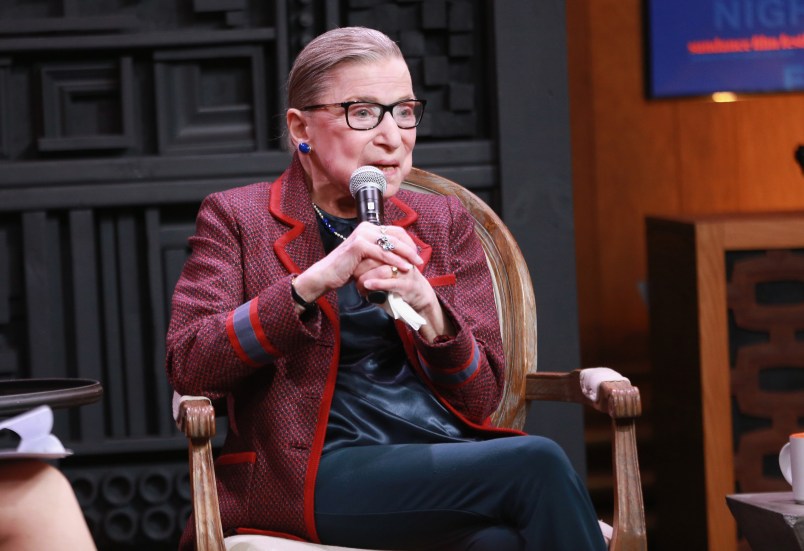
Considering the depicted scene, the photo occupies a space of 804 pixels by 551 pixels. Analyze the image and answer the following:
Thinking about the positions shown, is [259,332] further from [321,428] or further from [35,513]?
[35,513]

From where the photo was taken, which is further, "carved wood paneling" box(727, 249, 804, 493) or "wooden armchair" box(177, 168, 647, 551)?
"carved wood paneling" box(727, 249, 804, 493)

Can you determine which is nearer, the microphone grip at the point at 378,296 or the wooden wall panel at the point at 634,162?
the microphone grip at the point at 378,296

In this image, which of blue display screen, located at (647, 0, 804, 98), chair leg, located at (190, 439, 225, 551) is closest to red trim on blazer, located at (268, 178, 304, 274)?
chair leg, located at (190, 439, 225, 551)

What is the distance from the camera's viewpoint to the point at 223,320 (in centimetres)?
182

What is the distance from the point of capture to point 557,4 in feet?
9.27

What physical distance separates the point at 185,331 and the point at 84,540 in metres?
0.79

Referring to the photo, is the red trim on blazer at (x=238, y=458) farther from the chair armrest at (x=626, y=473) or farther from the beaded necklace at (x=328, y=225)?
the chair armrest at (x=626, y=473)

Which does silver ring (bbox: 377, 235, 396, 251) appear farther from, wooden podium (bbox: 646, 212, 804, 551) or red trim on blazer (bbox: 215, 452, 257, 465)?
wooden podium (bbox: 646, 212, 804, 551)

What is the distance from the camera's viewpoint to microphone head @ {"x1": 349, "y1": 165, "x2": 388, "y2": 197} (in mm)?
1831

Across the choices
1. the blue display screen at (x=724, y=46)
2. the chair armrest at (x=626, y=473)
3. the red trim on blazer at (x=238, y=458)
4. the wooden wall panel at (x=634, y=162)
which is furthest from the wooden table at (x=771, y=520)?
the blue display screen at (x=724, y=46)

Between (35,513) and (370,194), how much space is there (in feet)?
2.77

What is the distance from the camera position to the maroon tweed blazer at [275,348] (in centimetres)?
180

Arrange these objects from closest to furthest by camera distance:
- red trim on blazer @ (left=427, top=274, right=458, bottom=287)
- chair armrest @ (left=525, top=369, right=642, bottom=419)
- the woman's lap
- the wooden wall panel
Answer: the woman's lap
chair armrest @ (left=525, top=369, right=642, bottom=419)
red trim on blazer @ (left=427, top=274, right=458, bottom=287)
the wooden wall panel

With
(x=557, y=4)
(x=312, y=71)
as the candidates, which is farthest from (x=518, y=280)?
(x=557, y=4)
